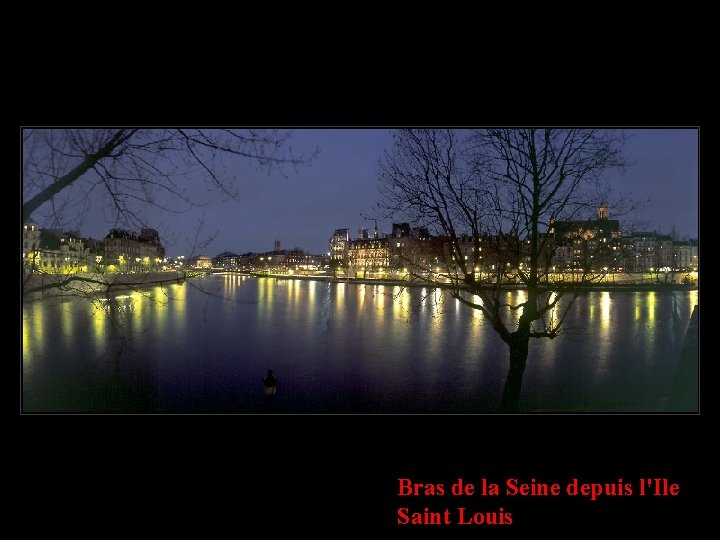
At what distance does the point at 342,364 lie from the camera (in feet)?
35.8

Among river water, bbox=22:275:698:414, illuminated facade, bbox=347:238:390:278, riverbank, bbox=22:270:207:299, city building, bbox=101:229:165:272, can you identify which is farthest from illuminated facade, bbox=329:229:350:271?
riverbank, bbox=22:270:207:299

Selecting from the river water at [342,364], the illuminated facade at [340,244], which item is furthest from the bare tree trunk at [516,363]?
the illuminated facade at [340,244]

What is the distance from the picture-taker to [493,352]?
11.2 meters

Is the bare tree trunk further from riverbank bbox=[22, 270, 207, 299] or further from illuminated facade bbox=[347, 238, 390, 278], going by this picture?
riverbank bbox=[22, 270, 207, 299]

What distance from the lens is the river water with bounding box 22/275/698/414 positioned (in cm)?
750

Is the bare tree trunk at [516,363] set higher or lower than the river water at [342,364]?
higher

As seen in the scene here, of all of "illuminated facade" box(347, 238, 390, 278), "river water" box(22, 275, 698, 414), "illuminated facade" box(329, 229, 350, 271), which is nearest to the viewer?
"illuminated facade" box(347, 238, 390, 278)

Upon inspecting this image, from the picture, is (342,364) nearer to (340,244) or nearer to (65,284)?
(340,244)

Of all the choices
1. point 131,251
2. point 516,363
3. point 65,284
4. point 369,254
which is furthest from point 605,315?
point 65,284

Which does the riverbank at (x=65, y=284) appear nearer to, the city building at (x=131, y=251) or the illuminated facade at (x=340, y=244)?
the city building at (x=131, y=251)

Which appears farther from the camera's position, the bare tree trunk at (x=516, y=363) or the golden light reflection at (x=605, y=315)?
the golden light reflection at (x=605, y=315)

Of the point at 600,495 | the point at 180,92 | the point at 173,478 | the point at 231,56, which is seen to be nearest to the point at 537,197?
the point at 600,495

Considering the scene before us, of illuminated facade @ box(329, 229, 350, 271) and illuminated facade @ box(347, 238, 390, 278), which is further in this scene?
illuminated facade @ box(329, 229, 350, 271)

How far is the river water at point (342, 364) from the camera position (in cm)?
750
